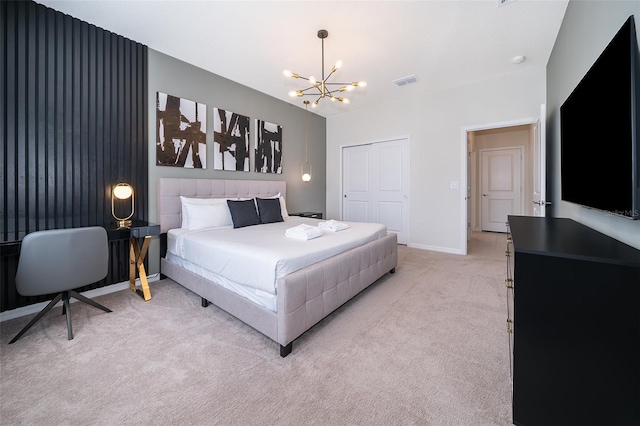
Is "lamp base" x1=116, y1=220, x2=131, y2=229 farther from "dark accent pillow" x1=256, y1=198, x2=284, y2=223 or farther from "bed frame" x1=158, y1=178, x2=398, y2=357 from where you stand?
"dark accent pillow" x1=256, y1=198, x2=284, y2=223

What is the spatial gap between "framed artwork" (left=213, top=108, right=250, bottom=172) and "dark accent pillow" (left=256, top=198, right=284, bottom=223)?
759mm

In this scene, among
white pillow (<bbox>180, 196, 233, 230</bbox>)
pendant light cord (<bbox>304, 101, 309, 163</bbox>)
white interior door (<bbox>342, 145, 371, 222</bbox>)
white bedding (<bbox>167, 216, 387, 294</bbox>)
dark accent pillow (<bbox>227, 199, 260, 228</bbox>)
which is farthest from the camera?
white interior door (<bbox>342, 145, 371, 222</bbox>)

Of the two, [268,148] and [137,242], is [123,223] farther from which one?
[268,148]

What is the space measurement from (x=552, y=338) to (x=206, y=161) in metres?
3.85

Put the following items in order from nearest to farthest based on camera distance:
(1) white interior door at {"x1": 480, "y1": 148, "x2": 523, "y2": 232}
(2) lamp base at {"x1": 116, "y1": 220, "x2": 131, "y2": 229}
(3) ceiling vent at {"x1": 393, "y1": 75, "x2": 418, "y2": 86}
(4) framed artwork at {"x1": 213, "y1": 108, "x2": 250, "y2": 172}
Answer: (2) lamp base at {"x1": 116, "y1": 220, "x2": 131, "y2": 229} → (4) framed artwork at {"x1": 213, "y1": 108, "x2": 250, "y2": 172} → (3) ceiling vent at {"x1": 393, "y1": 75, "x2": 418, "y2": 86} → (1) white interior door at {"x1": 480, "y1": 148, "x2": 523, "y2": 232}

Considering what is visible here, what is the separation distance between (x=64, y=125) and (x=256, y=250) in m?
2.31

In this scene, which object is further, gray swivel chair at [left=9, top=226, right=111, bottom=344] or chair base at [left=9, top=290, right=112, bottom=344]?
chair base at [left=9, top=290, right=112, bottom=344]

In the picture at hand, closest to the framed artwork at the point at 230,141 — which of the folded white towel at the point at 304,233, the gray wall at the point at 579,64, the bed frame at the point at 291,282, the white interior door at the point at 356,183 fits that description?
the bed frame at the point at 291,282

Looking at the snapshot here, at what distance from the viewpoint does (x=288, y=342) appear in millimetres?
1758

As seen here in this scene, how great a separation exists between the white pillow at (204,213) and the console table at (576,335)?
3.00 meters

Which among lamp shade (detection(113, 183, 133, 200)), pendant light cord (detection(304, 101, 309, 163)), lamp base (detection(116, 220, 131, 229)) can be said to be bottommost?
lamp base (detection(116, 220, 131, 229))

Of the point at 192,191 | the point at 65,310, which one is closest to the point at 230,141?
the point at 192,191

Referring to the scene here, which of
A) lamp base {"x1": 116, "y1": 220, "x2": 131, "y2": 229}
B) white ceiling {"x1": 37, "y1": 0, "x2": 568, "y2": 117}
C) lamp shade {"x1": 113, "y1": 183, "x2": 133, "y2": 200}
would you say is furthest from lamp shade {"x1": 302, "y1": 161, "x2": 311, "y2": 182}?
lamp base {"x1": 116, "y1": 220, "x2": 131, "y2": 229}

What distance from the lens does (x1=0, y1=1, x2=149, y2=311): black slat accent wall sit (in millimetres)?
2293
